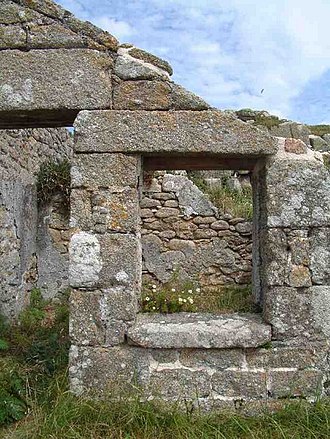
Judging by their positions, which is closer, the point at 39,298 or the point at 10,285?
the point at 10,285

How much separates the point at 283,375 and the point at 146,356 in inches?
36.8

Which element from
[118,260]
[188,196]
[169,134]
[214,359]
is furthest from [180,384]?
[188,196]

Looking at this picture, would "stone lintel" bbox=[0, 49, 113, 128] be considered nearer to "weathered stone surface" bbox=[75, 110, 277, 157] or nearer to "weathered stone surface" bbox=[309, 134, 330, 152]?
"weathered stone surface" bbox=[75, 110, 277, 157]

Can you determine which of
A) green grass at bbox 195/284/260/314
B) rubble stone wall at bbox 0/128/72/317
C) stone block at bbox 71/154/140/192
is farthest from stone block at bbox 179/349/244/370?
rubble stone wall at bbox 0/128/72/317

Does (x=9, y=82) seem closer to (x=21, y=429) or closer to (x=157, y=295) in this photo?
(x=157, y=295)

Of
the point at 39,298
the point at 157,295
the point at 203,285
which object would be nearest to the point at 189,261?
the point at 203,285

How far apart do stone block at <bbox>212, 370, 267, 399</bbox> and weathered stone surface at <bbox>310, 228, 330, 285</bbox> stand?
2.54 feet

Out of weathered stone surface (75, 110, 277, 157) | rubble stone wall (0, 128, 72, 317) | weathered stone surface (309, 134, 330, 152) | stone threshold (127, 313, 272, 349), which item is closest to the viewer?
stone threshold (127, 313, 272, 349)

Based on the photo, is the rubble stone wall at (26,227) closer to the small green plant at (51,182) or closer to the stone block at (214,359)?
the small green plant at (51,182)

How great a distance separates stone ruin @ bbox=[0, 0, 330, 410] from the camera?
3.13 metres

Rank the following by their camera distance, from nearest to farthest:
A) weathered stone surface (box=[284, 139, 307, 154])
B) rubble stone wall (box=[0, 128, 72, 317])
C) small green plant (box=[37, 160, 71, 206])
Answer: weathered stone surface (box=[284, 139, 307, 154]) → rubble stone wall (box=[0, 128, 72, 317]) → small green plant (box=[37, 160, 71, 206])

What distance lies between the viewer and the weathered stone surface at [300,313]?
3.17 meters

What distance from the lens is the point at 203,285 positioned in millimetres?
6445

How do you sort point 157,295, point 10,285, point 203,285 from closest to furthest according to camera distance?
1. point 157,295
2. point 10,285
3. point 203,285
